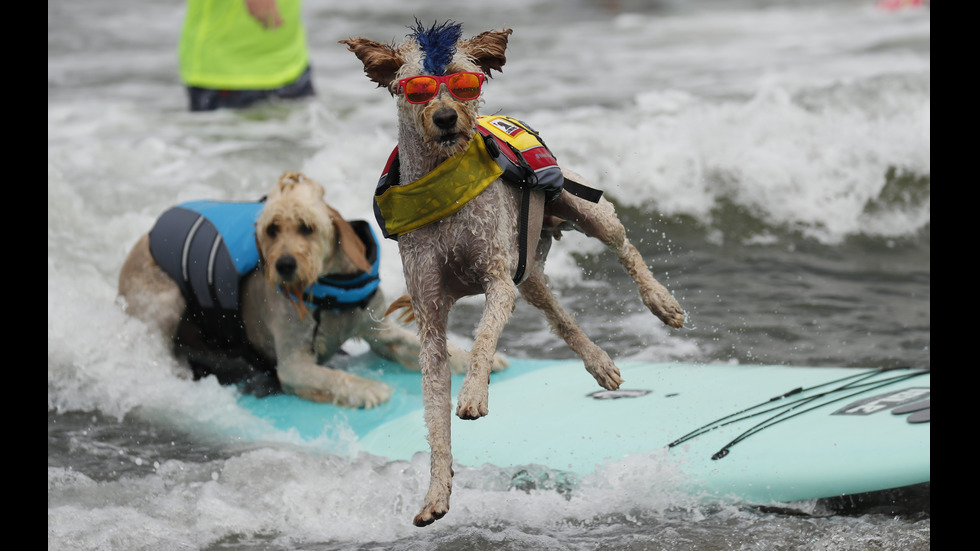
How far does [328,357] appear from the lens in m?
5.75

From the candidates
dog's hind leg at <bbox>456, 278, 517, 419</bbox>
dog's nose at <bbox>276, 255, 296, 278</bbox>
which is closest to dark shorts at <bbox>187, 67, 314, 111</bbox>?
dog's nose at <bbox>276, 255, 296, 278</bbox>

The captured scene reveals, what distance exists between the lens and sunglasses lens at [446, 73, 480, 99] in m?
2.87

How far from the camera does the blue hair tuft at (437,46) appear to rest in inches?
113

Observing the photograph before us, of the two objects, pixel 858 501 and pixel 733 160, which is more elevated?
pixel 733 160

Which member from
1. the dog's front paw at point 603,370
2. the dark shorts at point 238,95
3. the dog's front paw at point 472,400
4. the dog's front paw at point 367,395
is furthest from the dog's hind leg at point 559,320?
the dark shorts at point 238,95

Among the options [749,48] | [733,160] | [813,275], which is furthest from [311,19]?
[813,275]

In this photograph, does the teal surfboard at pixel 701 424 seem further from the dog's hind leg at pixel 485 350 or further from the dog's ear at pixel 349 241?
the dog's hind leg at pixel 485 350

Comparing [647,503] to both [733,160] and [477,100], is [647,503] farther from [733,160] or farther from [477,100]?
[733,160]

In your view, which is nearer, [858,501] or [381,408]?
[858,501]

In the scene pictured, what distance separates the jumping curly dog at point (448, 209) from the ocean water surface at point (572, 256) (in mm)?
1113

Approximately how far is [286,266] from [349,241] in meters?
0.37

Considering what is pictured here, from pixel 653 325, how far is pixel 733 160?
3.40 m

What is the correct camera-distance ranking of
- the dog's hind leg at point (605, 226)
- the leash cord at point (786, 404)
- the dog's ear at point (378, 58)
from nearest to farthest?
the dog's ear at point (378, 58) → the dog's hind leg at point (605, 226) → the leash cord at point (786, 404)

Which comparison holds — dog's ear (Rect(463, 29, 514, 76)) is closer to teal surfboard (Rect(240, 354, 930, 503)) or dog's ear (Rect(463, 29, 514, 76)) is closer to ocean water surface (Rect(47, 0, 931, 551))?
ocean water surface (Rect(47, 0, 931, 551))
